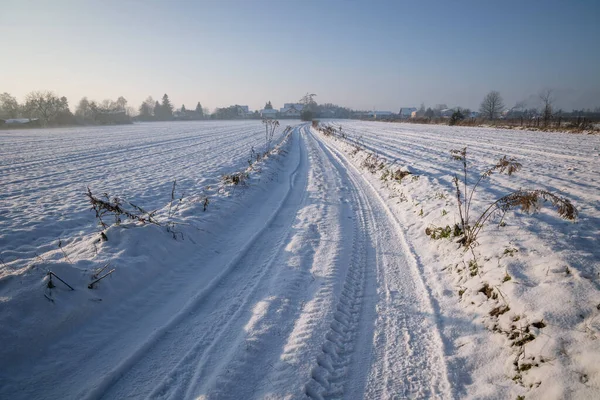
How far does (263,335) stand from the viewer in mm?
3268

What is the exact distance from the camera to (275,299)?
12.9 ft

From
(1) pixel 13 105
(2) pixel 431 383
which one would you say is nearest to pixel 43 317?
(2) pixel 431 383

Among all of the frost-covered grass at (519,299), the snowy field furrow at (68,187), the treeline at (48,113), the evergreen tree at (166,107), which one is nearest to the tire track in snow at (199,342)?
the frost-covered grass at (519,299)

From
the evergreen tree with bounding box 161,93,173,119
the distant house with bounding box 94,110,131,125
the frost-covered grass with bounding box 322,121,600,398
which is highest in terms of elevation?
the evergreen tree with bounding box 161,93,173,119

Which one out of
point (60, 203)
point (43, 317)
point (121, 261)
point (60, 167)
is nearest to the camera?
point (43, 317)

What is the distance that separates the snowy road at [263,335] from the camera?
8.83 feet

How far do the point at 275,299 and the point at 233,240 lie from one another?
238cm

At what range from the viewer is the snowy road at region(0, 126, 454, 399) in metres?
2.69

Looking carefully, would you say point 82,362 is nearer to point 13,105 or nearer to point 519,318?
point 519,318

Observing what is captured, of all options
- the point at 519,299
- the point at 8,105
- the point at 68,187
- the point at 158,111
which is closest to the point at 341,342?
the point at 519,299

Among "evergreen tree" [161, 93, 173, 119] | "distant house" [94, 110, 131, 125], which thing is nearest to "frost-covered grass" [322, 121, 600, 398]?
"distant house" [94, 110, 131, 125]

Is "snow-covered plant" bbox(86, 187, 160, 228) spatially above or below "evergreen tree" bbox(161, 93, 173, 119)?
below

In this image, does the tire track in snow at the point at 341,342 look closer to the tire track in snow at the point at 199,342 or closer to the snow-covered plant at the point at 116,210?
the tire track in snow at the point at 199,342

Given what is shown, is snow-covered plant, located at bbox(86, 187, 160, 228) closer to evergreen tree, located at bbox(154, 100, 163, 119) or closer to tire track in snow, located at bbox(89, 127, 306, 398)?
tire track in snow, located at bbox(89, 127, 306, 398)
